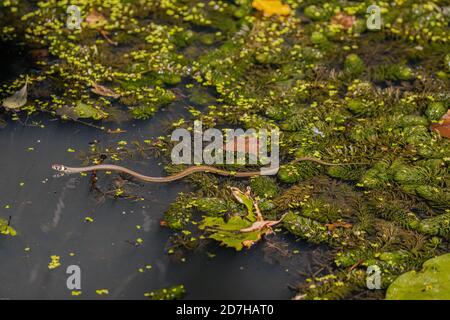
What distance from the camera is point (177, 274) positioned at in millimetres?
5254

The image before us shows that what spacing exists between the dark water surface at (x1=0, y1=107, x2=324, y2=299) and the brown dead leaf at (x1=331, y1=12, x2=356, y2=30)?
10.3 ft

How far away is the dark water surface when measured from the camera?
518 cm

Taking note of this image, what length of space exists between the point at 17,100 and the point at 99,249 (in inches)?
84.5

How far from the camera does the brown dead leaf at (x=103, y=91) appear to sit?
6.91 metres

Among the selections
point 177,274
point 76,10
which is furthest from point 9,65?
point 177,274

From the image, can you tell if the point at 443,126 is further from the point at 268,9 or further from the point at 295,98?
the point at 268,9

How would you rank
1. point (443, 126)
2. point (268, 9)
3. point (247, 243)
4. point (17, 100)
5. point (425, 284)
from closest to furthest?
1. point (425, 284)
2. point (247, 243)
3. point (443, 126)
4. point (17, 100)
5. point (268, 9)

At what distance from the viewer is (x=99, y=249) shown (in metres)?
5.44

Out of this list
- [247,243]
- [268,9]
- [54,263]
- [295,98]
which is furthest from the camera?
[268,9]

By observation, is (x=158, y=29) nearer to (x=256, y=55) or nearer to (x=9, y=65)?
(x=256, y=55)

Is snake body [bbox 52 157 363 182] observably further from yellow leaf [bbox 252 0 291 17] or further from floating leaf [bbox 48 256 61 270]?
yellow leaf [bbox 252 0 291 17]

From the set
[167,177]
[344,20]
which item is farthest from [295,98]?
[167,177]

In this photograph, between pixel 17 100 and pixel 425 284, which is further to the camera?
pixel 17 100
